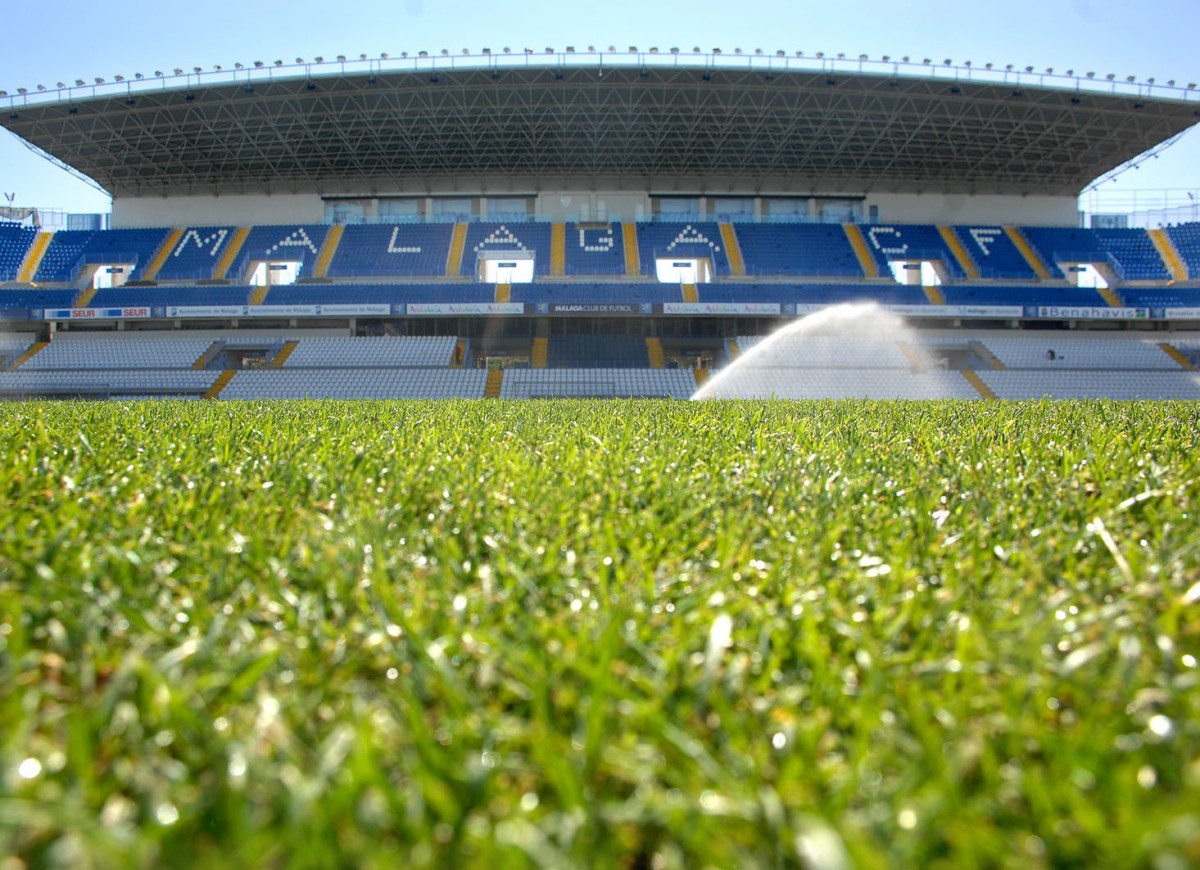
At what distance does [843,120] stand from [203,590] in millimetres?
33792

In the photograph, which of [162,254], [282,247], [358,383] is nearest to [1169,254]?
[358,383]

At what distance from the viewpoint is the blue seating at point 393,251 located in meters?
34.0

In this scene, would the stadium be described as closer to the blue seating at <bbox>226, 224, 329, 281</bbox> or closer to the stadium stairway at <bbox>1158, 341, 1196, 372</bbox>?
the stadium stairway at <bbox>1158, 341, 1196, 372</bbox>

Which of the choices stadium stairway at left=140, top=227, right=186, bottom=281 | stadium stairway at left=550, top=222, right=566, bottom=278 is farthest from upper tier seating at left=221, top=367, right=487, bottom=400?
stadium stairway at left=140, top=227, right=186, bottom=281

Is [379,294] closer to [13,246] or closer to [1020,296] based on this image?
[13,246]

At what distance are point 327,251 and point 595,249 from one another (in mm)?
12746

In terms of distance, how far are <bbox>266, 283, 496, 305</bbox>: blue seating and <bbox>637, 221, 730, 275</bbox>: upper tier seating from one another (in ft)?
25.8

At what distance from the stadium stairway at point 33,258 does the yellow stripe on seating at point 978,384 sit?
134 feet

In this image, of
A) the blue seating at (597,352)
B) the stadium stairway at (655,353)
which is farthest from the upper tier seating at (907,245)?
the blue seating at (597,352)

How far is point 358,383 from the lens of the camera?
1072 inches

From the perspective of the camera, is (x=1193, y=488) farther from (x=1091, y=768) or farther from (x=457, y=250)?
(x=457, y=250)

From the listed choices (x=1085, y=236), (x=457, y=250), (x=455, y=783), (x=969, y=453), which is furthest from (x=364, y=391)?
(x=1085, y=236)

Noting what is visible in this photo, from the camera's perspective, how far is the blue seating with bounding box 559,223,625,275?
34094 mm

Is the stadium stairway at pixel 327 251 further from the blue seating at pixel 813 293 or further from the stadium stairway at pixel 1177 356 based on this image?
the stadium stairway at pixel 1177 356
